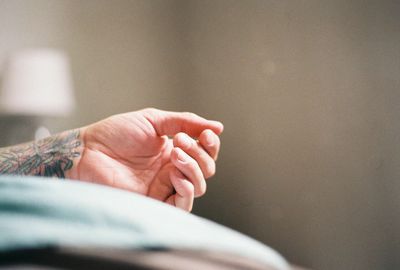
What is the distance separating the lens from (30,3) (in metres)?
1.67

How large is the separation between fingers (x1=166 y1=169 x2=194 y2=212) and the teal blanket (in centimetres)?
44

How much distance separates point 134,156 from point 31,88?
85 centimetres

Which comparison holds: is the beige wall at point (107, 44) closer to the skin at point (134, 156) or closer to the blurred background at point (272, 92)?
the blurred background at point (272, 92)

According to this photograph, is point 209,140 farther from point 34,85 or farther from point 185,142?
point 34,85

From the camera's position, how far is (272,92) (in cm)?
154

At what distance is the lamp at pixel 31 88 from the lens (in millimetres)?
1426

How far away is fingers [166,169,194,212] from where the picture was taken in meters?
0.78

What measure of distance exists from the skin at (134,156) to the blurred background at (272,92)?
694mm

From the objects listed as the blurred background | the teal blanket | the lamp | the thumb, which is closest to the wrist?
the thumb

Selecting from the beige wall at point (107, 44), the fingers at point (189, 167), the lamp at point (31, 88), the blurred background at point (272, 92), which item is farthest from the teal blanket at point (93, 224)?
the beige wall at point (107, 44)

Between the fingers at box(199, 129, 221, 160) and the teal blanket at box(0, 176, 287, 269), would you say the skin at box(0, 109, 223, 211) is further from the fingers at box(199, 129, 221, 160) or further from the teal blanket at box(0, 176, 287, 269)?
the teal blanket at box(0, 176, 287, 269)

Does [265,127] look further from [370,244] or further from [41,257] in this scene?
[41,257]

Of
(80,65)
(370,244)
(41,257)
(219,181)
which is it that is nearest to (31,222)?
(41,257)

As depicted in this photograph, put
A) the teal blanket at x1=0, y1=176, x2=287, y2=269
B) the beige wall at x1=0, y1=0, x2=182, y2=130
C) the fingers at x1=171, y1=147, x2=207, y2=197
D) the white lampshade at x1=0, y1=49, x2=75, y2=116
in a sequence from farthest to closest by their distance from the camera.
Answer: the beige wall at x1=0, y1=0, x2=182, y2=130, the white lampshade at x1=0, y1=49, x2=75, y2=116, the fingers at x1=171, y1=147, x2=207, y2=197, the teal blanket at x1=0, y1=176, x2=287, y2=269
